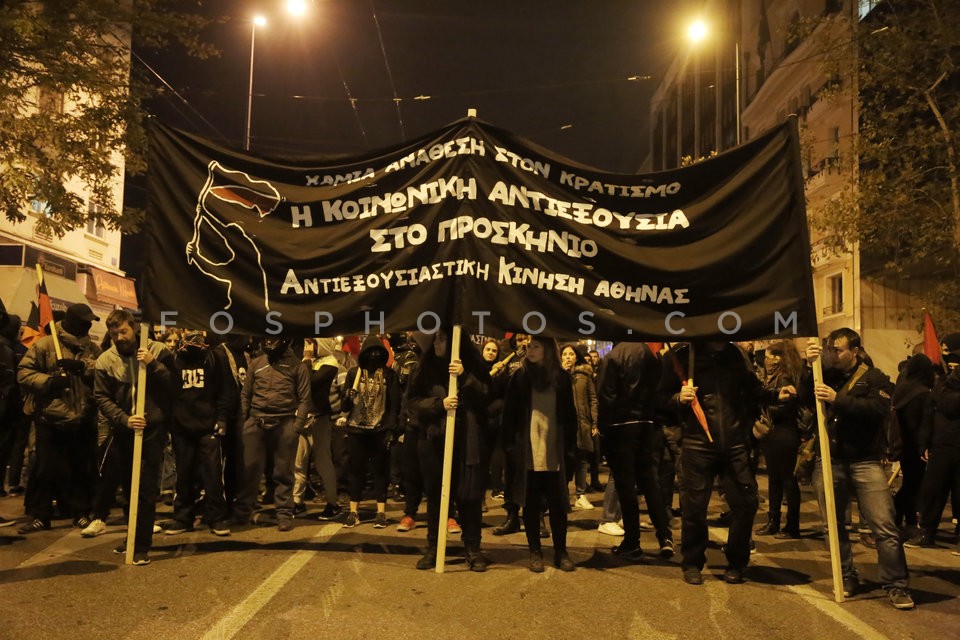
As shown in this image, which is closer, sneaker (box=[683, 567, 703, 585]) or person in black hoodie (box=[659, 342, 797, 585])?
sneaker (box=[683, 567, 703, 585])

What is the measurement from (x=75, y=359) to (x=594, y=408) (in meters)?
6.05

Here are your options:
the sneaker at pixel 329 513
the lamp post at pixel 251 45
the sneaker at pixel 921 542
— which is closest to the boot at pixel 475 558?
the sneaker at pixel 329 513

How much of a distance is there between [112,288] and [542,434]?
29.5m

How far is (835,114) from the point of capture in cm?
2834

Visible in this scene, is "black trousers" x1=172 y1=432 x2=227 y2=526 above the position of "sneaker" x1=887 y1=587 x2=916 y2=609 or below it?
above

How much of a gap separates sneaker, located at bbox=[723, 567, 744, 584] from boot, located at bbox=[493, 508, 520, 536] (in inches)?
102

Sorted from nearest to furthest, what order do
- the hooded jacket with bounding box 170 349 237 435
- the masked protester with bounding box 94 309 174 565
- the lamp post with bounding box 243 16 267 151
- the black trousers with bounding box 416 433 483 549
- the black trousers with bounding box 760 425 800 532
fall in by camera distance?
the black trousers with bounding box 416 433 483 549 < the masked protester with bounding box 94 309 174 565 < the hooded jacket with bounding box 170 349 237 435 < the black trousers with bounding box 760 425 800 532 < the lamp post with bounding box 243 16 267 151

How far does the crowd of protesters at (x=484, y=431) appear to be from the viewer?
599 cm

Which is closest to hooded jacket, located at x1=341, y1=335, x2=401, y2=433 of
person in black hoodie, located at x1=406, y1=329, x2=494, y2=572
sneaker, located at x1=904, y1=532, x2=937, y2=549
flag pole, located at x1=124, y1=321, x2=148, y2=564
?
person in black hoodie, located at x1=406, y1=329, x2=494, y2=572

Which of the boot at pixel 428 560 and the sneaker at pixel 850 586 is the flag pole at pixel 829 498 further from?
the boot at pixel 428 560

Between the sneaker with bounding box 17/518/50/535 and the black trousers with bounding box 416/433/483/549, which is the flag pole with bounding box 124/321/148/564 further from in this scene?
the black trousers with bounding box 416/433/483/549

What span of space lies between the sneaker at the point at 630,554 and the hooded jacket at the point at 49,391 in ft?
18.3

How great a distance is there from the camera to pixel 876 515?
A: 560 centimetres

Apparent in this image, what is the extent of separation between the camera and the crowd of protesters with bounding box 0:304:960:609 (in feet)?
19.6
